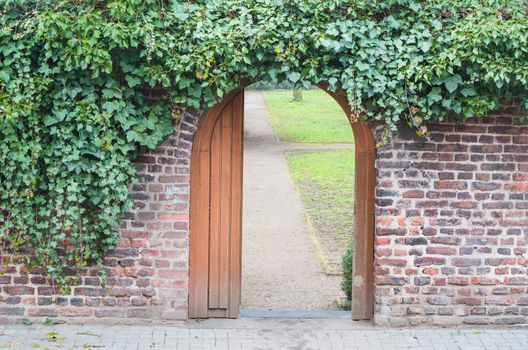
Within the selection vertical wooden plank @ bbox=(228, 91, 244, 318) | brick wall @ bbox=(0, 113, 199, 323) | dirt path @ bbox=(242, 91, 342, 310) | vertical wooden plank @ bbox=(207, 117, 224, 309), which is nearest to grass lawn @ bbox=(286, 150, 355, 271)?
dirt path @ bbox=(242, 91, 342, 310)

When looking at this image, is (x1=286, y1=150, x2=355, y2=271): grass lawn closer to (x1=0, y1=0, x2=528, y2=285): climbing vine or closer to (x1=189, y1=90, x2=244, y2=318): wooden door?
(x1=189, y1=90, x2=244, y2=318): wooden door

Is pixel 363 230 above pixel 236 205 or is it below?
below

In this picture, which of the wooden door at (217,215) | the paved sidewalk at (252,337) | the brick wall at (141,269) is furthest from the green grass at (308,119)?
the brick wall at (141,269)

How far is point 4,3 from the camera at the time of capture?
25.6ft

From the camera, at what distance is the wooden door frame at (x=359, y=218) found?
8617mm

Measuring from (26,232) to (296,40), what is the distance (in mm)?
3230

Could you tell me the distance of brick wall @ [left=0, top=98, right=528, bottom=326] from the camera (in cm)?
848

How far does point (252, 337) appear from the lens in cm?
838


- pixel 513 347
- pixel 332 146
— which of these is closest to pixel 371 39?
pixel 513 347

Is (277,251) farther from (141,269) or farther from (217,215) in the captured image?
(141,269)

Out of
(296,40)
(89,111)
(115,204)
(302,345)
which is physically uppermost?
(296,40)

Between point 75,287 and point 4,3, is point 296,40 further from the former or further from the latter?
point 75,287

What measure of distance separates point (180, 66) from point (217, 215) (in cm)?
177

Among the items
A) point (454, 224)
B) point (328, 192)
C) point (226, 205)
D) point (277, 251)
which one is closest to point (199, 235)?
point (226, 205)
